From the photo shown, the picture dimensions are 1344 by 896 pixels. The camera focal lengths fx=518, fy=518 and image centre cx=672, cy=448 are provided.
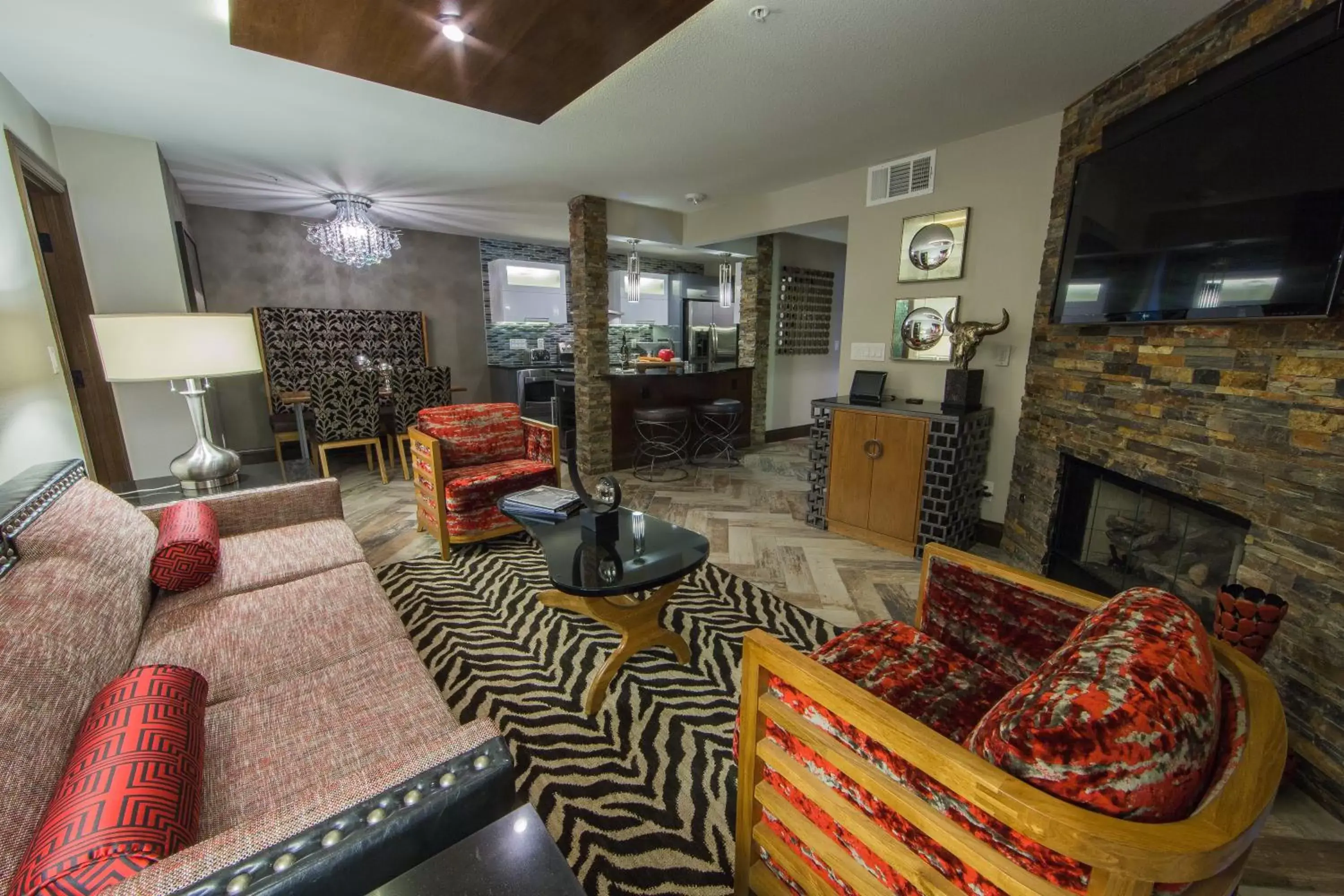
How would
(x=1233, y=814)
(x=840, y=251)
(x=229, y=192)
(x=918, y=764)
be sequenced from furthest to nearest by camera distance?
(x=840, y=251)
(x=229, y=192)
(x=918, y=764)
(x=1233, y=814)

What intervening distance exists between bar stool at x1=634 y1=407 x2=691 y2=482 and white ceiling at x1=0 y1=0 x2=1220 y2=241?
1.93 m

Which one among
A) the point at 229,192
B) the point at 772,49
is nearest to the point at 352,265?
the point at 229,192

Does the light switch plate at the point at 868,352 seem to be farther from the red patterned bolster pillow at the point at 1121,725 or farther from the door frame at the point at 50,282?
the door frame at the point at 50,282

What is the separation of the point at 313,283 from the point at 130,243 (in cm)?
252

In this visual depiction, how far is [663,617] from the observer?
2.41 m

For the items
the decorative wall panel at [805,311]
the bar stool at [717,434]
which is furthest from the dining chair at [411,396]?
the decorative wall panel at [805,311]

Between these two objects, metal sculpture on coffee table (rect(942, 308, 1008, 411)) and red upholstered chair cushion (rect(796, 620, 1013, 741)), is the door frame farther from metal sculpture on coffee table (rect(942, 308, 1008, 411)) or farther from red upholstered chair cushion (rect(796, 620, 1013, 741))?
metal sculpture on coffee table (rect(942, 308, 1008, 411))

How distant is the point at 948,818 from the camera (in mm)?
805

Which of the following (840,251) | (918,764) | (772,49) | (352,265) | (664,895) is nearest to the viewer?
(918,764)

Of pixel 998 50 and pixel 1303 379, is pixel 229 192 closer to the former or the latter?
pixel 998 50

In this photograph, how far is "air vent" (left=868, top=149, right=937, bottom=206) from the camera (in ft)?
10.7

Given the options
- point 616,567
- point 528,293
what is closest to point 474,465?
point 616,567

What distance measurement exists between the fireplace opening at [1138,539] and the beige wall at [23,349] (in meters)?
4.48

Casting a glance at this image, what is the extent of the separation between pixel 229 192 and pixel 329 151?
1924 millimetres
